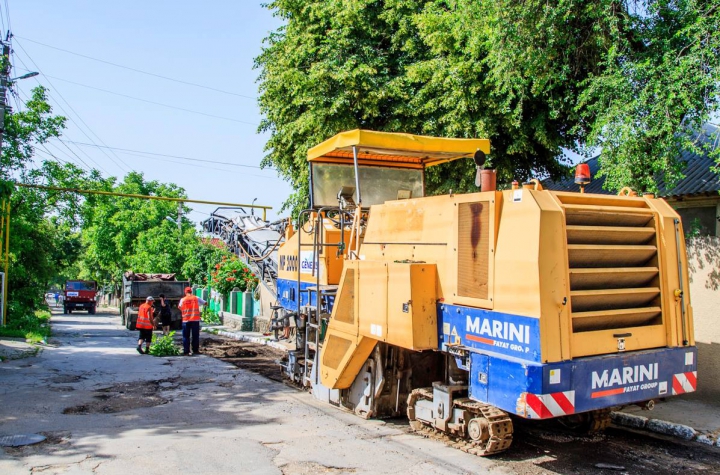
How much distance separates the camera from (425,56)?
45.6 feet

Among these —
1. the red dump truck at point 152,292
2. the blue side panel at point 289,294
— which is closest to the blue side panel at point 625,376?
the blue side panel at point 289,294

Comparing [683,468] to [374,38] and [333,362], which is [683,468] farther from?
[374,38]

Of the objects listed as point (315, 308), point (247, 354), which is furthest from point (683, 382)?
point (247, 354)

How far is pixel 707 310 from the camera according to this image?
816cm

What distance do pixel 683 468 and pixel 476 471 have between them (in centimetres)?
205

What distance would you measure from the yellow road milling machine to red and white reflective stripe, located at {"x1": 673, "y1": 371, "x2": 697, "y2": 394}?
0.02 m

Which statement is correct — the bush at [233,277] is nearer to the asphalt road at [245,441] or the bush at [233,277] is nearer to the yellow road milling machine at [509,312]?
the asphalt road at [245,441]

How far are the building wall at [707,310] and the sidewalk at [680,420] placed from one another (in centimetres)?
32

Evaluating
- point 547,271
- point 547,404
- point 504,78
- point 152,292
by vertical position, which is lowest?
point 547,404

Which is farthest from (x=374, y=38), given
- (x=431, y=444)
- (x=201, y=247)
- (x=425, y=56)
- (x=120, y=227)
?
(x=120, y=227)

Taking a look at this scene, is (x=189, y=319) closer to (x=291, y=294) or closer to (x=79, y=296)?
(x=291, y=294)

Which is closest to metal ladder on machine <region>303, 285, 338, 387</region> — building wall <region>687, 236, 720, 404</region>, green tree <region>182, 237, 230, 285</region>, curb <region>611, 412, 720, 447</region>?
curb <region>611, 412, 720, 447</region>

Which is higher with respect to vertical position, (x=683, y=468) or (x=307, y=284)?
(x=307, y=284)

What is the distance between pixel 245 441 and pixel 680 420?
508 centimetres
